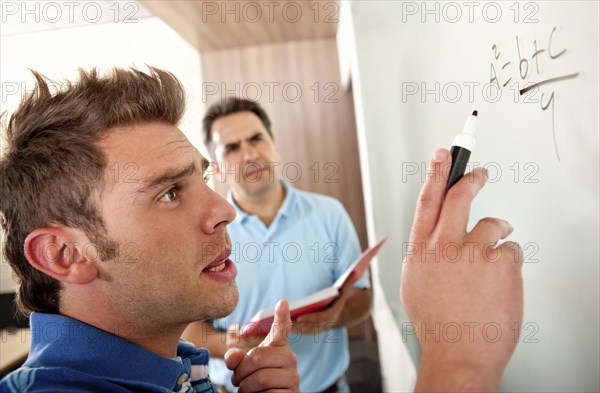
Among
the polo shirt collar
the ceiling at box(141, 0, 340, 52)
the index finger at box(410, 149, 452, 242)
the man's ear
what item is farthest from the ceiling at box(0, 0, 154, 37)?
the index finger at box(410, 149, 452, 242)

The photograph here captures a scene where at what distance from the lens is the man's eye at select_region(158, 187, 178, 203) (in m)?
0.71

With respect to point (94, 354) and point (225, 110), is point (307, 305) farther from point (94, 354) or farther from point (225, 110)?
point (225, 110)

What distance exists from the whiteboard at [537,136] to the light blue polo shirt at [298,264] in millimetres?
831

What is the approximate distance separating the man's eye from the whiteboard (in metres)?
0.45

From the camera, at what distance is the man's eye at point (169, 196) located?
71 cm

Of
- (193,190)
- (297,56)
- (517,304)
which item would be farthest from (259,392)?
(297,56)

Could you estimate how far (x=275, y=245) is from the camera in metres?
1.67

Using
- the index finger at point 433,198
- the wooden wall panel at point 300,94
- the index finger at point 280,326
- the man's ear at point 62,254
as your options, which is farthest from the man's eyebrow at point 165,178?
the wooden wall panel at point 300,94

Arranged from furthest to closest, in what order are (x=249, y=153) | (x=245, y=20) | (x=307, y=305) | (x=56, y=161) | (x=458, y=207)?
(x=245, y=20)
(x=249, y=153)
(x=307, y=305)
(x=56, y=161)
(x=458, y=207)

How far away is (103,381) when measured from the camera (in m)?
0.57

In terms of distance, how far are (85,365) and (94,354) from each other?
20mm

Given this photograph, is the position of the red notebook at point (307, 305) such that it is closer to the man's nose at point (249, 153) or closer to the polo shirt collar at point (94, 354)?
the polo shirt collar at point (94, 354)

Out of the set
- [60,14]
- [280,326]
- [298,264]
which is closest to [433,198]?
[280,326]

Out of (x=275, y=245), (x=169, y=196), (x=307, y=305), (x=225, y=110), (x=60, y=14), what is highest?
(x=60, y=14)
